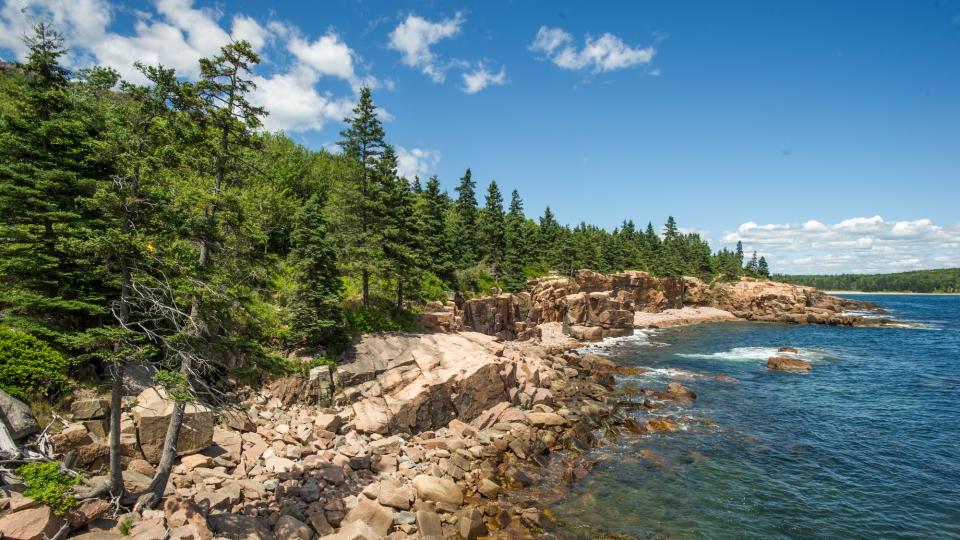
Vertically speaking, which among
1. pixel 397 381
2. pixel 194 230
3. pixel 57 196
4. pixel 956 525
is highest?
pixel 57 196

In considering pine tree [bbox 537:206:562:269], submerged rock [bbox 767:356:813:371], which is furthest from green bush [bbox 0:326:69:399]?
pine tree [bbox 537:206:562:269]

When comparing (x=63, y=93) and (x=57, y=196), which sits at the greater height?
(x=63, y=93)

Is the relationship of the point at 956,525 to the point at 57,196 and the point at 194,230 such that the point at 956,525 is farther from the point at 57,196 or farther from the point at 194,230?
the point at 57,196

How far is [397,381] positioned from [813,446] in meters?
25.0

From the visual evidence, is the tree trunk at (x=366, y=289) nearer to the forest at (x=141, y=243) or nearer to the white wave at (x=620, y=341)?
the forest at (x=141, y=243)

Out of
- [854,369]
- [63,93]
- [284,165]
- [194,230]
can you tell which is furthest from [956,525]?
[284,165]

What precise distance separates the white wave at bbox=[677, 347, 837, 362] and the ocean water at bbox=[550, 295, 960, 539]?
5813 mm

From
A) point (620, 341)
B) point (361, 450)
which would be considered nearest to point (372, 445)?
point (361, 450)

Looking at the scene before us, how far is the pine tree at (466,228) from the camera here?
58400 mm

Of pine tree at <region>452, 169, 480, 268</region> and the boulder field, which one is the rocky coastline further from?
pine tree at <region>452, 169, 480, 268</region>

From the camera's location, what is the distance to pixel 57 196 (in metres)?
17.8

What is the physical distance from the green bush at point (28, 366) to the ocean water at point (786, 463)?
20.0 metres

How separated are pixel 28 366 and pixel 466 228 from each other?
55566 mm

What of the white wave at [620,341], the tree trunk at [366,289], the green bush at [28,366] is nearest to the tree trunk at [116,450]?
the green bush at [28,366]
